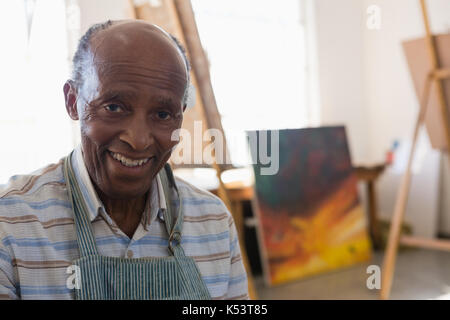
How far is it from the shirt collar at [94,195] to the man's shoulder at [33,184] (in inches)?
1.3

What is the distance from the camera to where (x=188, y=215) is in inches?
33.5

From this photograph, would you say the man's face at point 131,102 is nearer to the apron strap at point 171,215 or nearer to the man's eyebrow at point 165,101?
the man's eyebrow at point 165,101

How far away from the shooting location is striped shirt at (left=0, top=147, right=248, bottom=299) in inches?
26.9

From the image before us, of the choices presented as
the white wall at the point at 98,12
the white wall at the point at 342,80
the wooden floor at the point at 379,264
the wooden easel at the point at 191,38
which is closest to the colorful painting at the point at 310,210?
the wooden floor at the point at 379,264

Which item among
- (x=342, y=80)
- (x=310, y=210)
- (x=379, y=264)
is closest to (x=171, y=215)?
(x=310, y=210)

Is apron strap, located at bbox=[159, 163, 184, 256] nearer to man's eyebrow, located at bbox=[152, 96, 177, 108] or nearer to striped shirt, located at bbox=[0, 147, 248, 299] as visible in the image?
striped shirt, located at bbox=[0, 147, 248, 299]

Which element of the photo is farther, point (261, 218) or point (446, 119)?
point (261, 218)

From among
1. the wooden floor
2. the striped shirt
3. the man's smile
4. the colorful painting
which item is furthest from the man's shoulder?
the colorful painting

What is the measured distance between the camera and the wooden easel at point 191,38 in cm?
93

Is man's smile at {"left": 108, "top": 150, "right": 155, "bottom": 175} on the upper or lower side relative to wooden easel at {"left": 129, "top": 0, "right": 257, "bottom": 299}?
lower

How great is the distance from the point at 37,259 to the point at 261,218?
7.07ft

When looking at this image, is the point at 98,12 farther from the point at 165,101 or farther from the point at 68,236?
the point at 68,236

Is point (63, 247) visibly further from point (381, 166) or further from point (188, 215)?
point (381, 166)
